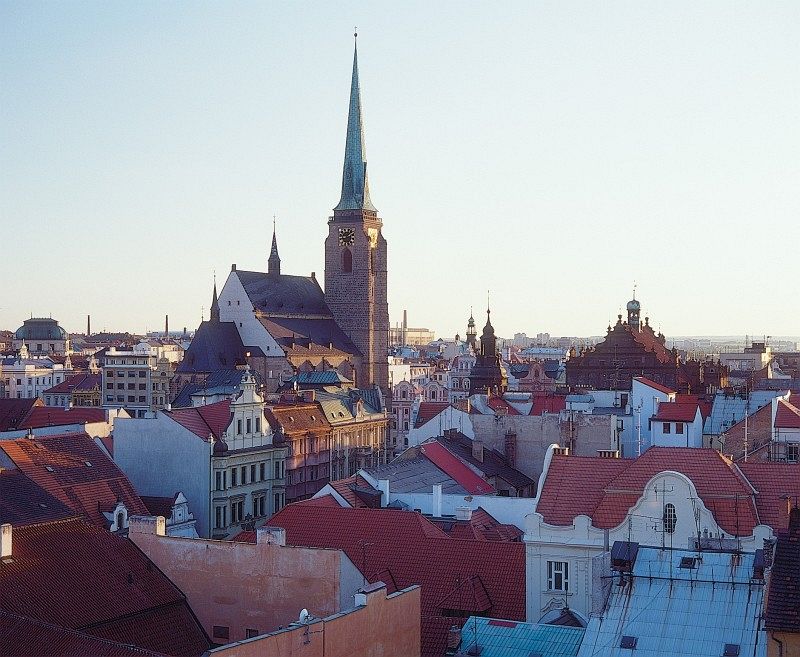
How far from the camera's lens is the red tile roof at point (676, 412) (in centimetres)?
7642

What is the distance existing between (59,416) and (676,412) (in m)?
43.5

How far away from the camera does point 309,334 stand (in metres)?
150

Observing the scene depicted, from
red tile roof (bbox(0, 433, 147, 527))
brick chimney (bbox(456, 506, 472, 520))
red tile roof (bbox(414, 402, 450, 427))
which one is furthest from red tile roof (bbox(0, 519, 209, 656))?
red tile roof (bbox(414, 402, 450, 427))

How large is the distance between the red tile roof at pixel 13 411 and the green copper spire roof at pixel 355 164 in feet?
227

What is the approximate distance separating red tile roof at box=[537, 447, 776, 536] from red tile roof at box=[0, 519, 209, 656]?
13.9 metres

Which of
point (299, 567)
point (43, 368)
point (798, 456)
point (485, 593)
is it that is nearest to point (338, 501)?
point (485, 593)

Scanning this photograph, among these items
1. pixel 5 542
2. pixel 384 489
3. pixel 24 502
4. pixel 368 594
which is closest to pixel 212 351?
pixel 384 489

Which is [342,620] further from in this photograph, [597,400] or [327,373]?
[327,373]

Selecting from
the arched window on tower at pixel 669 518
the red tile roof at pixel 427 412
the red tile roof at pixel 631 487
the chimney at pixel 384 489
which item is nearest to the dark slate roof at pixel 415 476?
the chimney at pixel 384 489

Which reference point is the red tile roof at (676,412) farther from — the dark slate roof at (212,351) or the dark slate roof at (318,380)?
the dark slate roof at (212,351)

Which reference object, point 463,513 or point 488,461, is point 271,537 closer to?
point 463,513

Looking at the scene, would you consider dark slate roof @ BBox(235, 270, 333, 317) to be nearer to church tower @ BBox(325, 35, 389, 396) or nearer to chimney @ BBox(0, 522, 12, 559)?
church tower @ BBox(325, 35, 389, 396)

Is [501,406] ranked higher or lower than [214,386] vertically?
lower

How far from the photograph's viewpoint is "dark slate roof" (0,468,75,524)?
1679 inches
